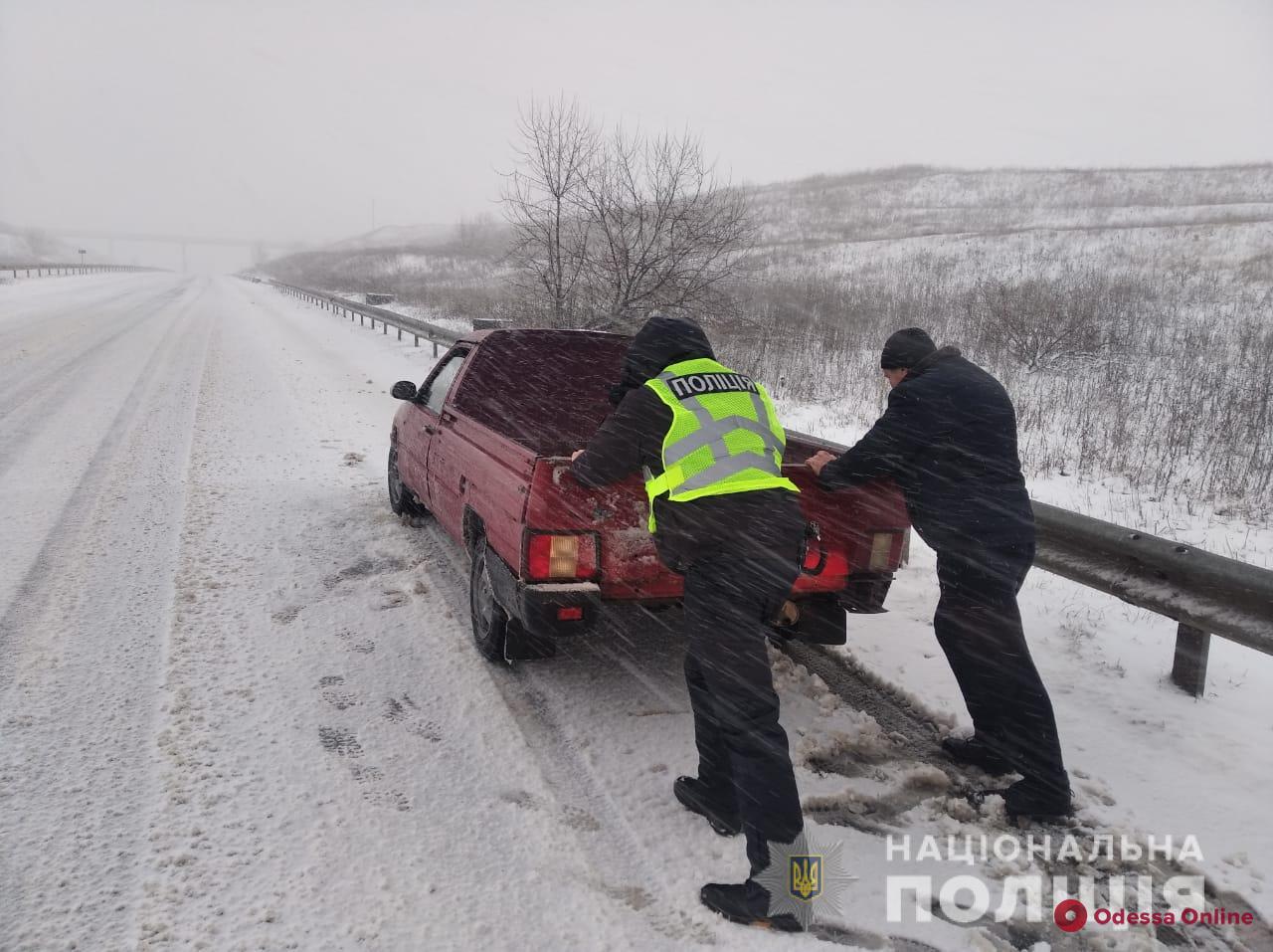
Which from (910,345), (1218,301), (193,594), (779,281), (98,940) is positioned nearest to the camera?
(98,940)

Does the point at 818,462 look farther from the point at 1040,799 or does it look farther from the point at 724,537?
the point at 1040,799

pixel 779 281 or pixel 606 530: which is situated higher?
pixel 779 281

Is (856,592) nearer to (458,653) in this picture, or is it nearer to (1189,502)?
(458,653)

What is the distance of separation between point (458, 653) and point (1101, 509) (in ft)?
17.9

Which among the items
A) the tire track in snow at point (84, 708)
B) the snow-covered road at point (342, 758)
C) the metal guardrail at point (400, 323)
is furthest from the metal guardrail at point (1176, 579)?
the metal guardrail at point (400, 323)

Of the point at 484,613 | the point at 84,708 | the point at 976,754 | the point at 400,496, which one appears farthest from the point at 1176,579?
the point at 400,496

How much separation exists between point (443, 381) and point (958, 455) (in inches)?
144

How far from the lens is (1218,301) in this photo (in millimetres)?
16453

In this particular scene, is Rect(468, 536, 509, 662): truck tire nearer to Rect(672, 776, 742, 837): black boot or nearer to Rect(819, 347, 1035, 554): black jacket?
Rect(672, 776, 742, 837): black boot

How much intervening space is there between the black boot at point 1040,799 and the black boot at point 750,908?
109 cm

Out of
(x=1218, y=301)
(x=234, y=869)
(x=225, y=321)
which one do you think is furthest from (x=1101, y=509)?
(x=225, y=321)

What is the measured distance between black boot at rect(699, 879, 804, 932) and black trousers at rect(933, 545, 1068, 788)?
1234 mm

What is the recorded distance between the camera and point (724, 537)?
2656 millimetres

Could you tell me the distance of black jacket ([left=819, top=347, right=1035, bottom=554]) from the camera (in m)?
3.28
